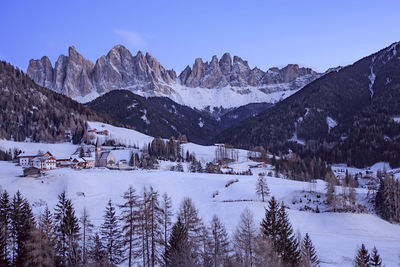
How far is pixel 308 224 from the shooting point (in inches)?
2467

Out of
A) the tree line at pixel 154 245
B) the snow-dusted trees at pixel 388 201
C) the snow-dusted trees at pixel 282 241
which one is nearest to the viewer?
the tree line at pixel 154 245

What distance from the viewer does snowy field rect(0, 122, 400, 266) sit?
169 feet

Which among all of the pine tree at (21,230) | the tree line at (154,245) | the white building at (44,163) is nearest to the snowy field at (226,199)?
the white building at (44,163)

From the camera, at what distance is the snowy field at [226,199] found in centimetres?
5166

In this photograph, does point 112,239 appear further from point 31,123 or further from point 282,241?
point 31,123

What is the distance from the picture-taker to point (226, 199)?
74.1m

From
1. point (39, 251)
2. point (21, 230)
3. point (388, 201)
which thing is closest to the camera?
point (39, 251)

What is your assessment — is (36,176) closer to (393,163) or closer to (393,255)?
(393,255)

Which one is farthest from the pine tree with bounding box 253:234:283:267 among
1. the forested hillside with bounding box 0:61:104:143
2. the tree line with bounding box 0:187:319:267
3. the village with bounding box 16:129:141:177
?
the forested hillside with bounding box 0:61:104:143

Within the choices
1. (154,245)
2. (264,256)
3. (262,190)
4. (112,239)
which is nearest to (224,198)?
(262,190)

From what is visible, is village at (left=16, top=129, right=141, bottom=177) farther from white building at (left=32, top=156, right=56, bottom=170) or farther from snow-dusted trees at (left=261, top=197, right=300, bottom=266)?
snow-dusted trees at (left=261, top=197, right=300, bottom=266)

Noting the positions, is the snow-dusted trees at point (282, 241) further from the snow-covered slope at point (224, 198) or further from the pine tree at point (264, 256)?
the snow-covered slope at point (224, 198)

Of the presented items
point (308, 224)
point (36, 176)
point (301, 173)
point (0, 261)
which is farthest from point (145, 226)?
point (301, 173)

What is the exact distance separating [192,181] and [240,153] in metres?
103
